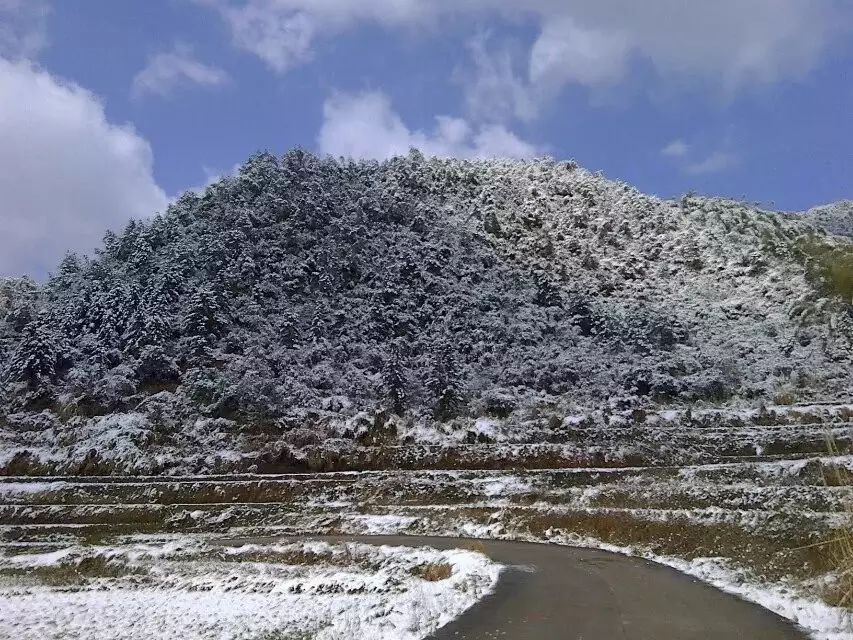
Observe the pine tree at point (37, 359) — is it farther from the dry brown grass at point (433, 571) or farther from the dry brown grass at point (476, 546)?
the dry brown grass at point (433, 571)

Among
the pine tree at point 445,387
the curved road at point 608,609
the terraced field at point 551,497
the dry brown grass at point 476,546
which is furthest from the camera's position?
the pine tree at point 445,387

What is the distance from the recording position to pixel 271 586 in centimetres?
1762

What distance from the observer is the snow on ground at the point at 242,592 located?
1326 centimetres

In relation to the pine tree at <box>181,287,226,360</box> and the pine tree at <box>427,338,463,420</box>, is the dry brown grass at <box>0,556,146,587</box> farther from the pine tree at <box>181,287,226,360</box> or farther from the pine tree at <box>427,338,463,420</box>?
the pine tree at <box>181,287,226,360</box>

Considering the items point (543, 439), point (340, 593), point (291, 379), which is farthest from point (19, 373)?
point (340, 593)

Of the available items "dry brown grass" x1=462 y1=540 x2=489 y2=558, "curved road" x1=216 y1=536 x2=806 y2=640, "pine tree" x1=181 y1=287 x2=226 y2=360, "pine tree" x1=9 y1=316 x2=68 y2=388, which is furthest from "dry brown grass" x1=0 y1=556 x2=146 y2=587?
"pine tree" x1=9 y1=316 x2=68 y2=388

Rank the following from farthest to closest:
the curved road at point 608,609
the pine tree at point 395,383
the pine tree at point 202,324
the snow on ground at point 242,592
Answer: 1. the pine tree at point 202,324
2. the pine tree at point 395,383
3. the snow on ground at point 242,592
4. the curved road at point 608,609

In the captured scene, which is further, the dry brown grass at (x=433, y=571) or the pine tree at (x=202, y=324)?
the pine tree at (x=202, y=324)

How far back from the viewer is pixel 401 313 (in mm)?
53375

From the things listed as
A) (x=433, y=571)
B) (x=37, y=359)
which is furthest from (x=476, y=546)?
(x=37, y=359)

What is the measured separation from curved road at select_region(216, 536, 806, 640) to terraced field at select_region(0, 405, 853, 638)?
2571 mm

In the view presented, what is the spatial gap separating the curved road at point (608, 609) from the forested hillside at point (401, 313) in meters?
22.2

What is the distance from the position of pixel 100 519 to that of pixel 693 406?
101ft

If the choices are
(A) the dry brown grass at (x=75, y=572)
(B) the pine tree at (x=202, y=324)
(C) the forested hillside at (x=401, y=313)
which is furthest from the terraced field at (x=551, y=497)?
(B) the pine tree at (x=202, y=324)
